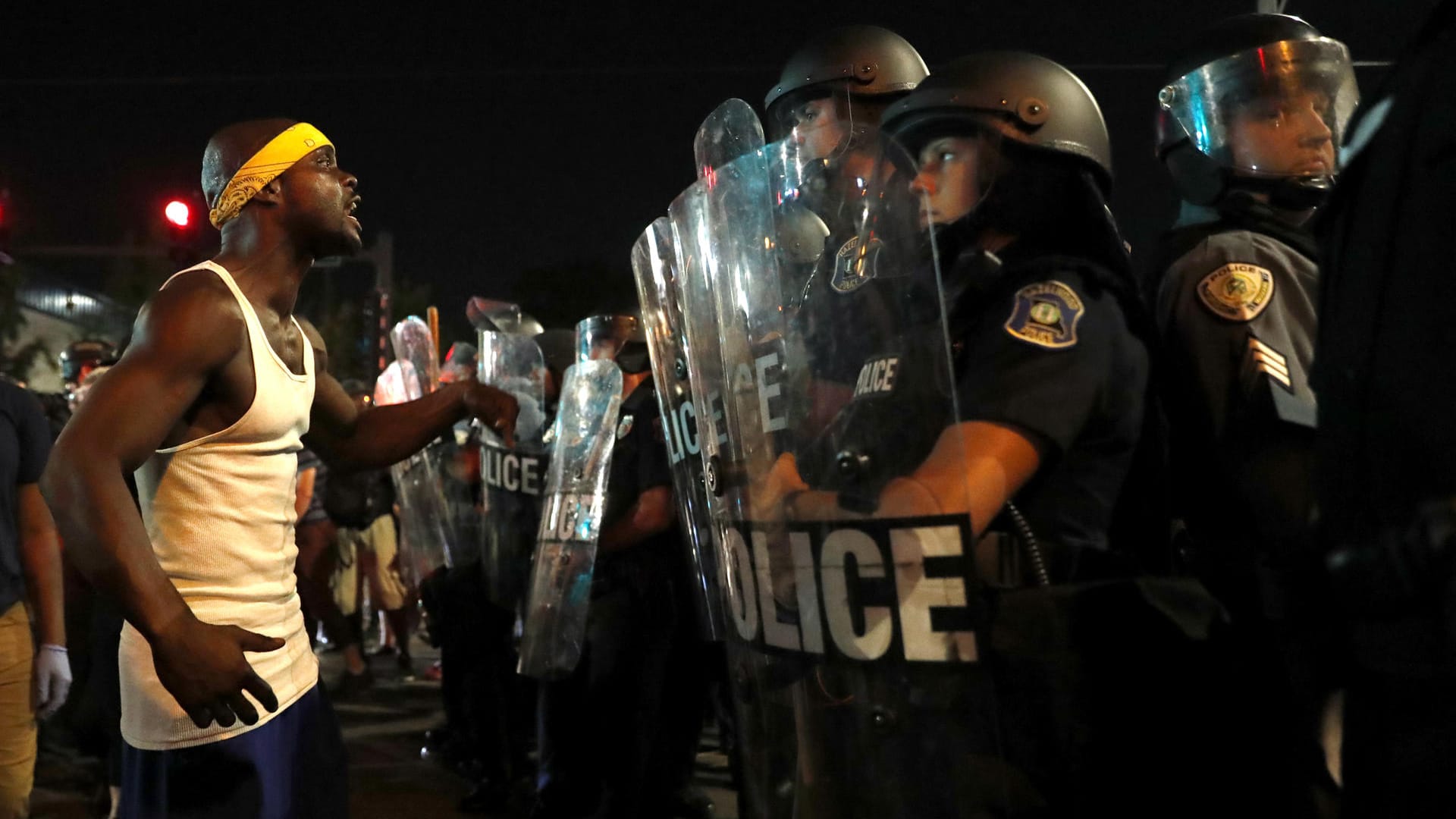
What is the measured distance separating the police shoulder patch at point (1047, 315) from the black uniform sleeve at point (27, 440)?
3340 millimetres

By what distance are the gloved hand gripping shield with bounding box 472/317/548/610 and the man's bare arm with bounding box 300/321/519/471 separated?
1612 millimetres

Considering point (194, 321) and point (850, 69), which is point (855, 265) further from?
point (850, 69)

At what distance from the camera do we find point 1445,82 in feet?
4.26

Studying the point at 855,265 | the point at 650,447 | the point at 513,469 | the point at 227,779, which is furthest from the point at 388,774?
the point at 855,265

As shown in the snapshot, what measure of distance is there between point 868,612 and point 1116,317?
719mm

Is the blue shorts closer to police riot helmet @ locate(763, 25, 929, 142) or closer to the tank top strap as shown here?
the tank top strap

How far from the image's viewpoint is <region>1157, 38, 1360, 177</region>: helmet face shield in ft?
8.89

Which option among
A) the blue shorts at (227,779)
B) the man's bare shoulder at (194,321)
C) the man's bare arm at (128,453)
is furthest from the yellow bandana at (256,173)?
the blue shorts at (227,779)

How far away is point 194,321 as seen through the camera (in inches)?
93.4

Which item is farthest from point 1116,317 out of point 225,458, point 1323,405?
point 225,458

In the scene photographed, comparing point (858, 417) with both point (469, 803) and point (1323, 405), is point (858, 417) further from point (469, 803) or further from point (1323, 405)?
point (469, 803)

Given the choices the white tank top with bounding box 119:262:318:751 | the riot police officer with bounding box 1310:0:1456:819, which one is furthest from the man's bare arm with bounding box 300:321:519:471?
the riot police officer with bounding box 1310:0:1456:819

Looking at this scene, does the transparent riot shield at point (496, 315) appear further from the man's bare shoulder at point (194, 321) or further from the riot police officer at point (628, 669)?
the man's bare shoulder at point (194, 321)

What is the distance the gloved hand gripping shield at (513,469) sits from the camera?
528 centimetres
